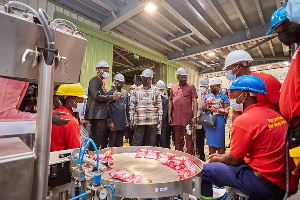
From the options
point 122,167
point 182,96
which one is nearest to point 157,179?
point 122,167

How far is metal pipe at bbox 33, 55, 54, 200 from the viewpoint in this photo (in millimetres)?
708

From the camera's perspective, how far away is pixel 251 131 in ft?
5.36

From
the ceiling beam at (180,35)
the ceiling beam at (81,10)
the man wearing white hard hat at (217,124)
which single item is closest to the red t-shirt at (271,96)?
the man wearing white hard hat at (217,124)

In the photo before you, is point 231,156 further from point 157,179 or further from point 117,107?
point 117,107

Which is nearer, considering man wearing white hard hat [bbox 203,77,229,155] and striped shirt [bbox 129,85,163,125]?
man wearing white hard hat [bbox 203,77,229,155]

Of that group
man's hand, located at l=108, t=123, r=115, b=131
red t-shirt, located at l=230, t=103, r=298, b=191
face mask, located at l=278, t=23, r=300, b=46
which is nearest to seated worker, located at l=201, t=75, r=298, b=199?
red t-shirt, located at l=230, t=103, r=298, b=191

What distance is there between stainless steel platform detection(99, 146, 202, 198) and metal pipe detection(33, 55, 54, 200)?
538 millimetres

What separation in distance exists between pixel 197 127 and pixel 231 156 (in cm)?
259

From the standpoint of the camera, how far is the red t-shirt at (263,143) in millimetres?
1584

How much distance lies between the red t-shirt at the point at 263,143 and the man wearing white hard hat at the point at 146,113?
7.56 ft

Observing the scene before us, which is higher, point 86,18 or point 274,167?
point 86,18

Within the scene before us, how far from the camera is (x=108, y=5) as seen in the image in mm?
5035

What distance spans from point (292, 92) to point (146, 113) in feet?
9.00

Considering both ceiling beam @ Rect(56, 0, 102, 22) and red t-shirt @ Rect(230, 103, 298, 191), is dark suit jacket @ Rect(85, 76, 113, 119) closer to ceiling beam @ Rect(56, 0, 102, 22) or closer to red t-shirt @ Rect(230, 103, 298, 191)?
red t-shirt @ Rect(230, 103, 298, 191)
